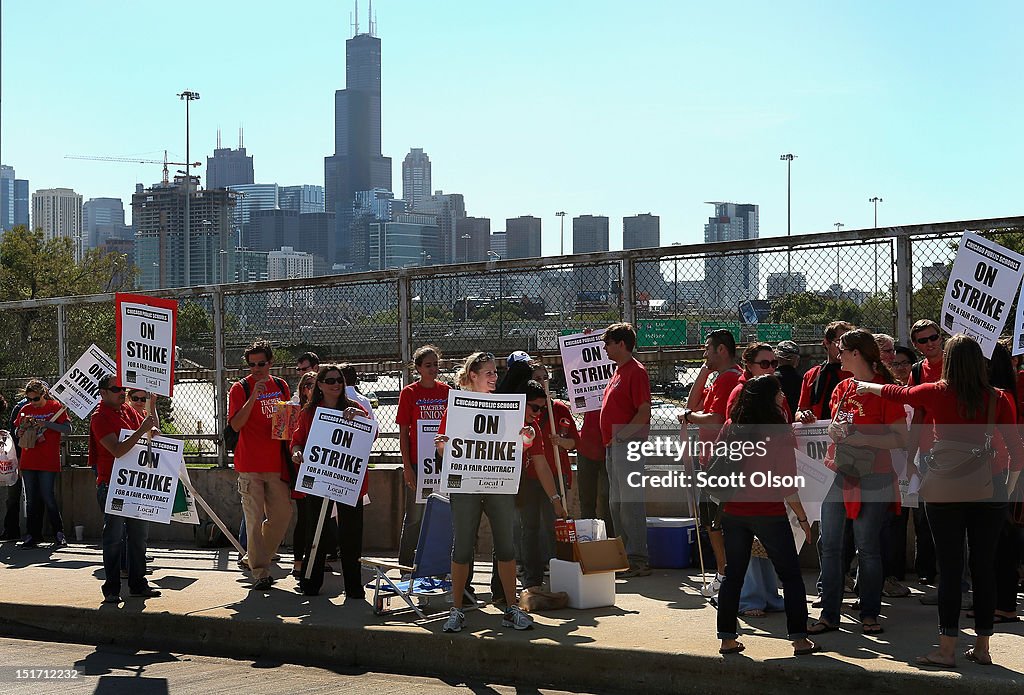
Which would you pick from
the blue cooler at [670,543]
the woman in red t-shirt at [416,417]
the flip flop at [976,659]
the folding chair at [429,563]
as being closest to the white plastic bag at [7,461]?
the woman in red t-shirt at [416,417]

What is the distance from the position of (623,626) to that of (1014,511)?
9.12ft

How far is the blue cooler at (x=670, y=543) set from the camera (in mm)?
10797

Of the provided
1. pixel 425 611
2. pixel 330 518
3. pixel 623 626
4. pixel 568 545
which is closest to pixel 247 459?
pixel 330 518

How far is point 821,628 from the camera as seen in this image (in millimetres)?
8008

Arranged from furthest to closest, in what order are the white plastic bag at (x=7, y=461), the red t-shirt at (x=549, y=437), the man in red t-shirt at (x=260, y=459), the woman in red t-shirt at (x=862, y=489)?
the white plastic bag at (x=7, y=461) < the man in red t-shirt at (x=260, y=459) < the red t-shirt at (x=549, y=437) < the woman in red t-shirt at (x=862, y=489)

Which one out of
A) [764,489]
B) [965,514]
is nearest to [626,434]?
[764,489]

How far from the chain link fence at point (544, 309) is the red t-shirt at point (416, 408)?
1.53m

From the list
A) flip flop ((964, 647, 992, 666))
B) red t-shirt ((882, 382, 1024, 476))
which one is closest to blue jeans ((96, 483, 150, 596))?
red t-shirt ((882, 382, 1024, 476))

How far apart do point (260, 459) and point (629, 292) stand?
383 cm

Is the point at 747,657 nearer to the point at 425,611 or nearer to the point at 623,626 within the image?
the point at 623,626

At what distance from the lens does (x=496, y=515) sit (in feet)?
28.3

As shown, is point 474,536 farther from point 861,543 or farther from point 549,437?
point 861,543

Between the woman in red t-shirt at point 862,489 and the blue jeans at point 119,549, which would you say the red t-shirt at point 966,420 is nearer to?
the woman in red t-shirt at point 862,489

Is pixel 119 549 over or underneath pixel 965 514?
underneath
